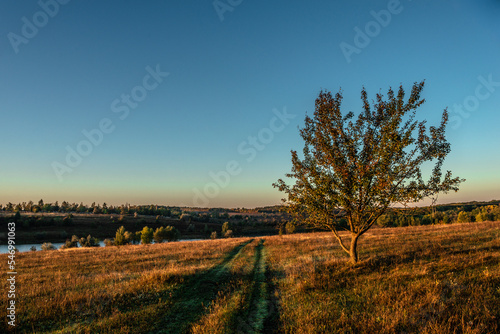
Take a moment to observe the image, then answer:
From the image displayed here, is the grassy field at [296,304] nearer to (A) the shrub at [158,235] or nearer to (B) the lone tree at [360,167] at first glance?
(B) the lone tree at [360,167]

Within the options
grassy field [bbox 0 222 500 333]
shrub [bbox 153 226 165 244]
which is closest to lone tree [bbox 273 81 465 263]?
grassy field [bbox 0 222 500 333]

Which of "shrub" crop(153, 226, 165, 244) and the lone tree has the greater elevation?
the lone tree

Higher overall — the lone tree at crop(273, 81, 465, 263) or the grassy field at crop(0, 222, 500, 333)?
the lone tree at crop(273, 81, 465, 263)

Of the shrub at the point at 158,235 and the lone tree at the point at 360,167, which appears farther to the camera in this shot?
the shrub at the point at 158,235

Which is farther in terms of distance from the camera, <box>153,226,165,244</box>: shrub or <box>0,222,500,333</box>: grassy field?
<box>153,226,165,244</box>: shrub

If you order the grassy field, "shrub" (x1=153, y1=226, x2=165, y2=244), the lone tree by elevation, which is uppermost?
the lone tree

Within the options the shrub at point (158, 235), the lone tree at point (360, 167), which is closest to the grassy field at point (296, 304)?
the lone tree at point (360, 167)

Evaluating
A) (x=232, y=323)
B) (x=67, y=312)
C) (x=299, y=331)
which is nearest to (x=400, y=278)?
(x=299, y=331)

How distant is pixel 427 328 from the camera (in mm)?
5977

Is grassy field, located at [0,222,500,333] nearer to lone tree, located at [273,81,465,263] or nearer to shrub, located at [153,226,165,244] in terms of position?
lone tree, located at [273,81,465,263]

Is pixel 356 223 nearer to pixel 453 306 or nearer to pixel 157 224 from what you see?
pixel 453 306

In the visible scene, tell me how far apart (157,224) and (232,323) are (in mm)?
160293

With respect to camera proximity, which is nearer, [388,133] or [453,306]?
[453,306]

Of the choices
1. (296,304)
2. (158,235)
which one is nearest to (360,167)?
(296,304)
